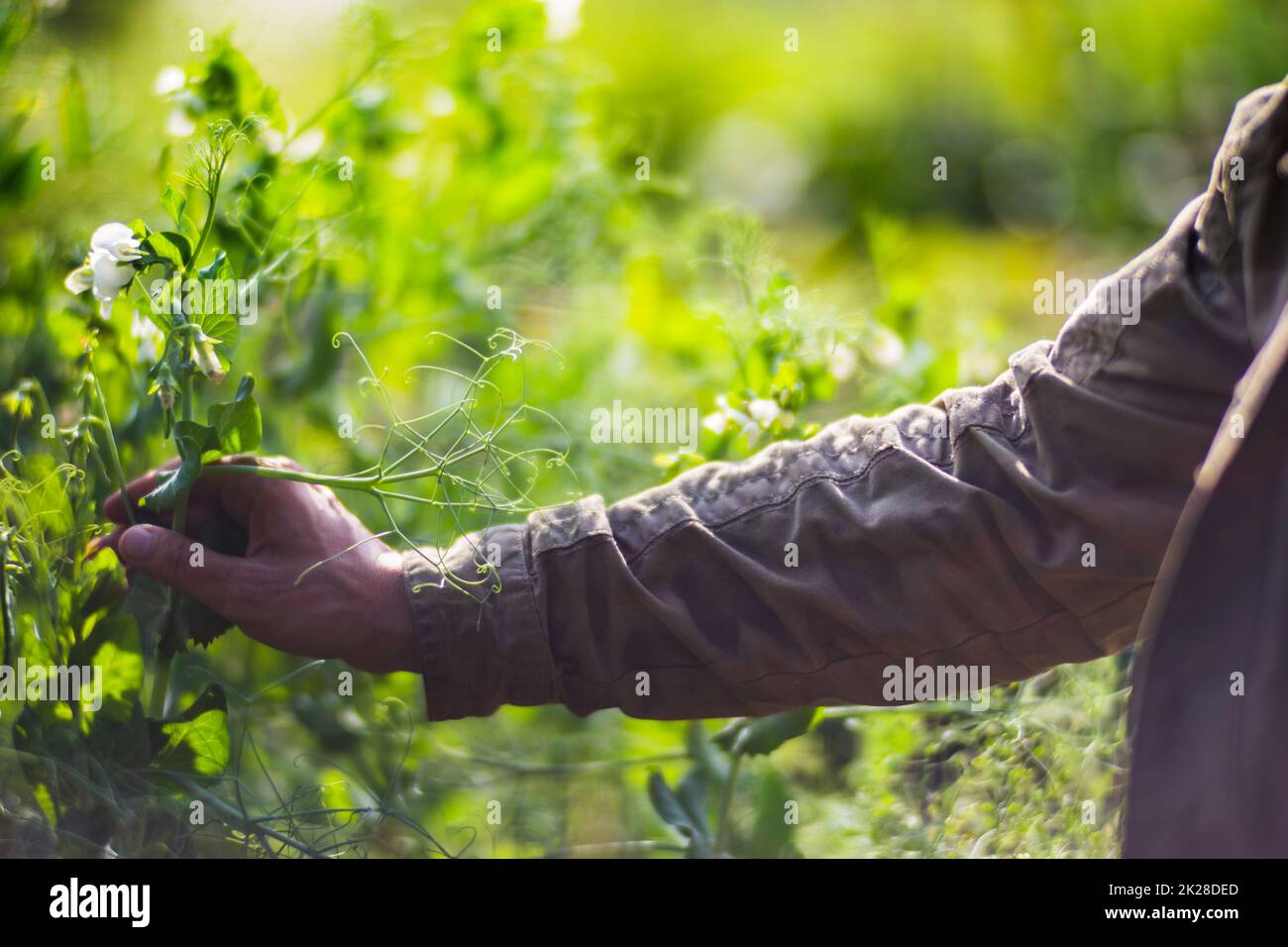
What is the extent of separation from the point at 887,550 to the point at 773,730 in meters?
0.17

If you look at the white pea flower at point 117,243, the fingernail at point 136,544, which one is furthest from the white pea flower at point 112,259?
the fingernail at point 136,544

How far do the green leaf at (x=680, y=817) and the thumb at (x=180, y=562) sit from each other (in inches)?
13.4

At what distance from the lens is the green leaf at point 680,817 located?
0.77m

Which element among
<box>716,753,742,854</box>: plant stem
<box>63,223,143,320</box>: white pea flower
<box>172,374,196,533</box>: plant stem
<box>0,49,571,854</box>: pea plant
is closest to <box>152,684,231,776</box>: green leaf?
<box>0,49,571,854</box>: pea plant

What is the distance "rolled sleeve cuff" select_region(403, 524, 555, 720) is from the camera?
0.60 metres

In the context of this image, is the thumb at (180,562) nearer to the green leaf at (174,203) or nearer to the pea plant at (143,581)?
the pea plant at (143,581)

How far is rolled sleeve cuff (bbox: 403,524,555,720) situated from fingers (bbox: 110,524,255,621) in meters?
0.08

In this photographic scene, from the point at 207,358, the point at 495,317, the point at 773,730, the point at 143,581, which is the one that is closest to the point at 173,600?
the point at 143,581

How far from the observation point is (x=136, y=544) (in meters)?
0.56

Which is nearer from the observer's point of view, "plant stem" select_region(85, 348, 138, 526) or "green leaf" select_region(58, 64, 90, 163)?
"plant stem" select_region(85, 348, 138, 526)

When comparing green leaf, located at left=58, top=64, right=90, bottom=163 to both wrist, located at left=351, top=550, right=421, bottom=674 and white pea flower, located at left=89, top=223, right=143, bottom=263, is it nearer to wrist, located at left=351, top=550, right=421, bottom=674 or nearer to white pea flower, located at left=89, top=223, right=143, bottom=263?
white pea flower, located at left=89, top=223, right=143, bottom=263

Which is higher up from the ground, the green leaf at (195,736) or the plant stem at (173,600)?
the plant stem at (173,600)

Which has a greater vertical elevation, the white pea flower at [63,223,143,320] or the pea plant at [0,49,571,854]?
the white pea flower at [63,223,143,320]
